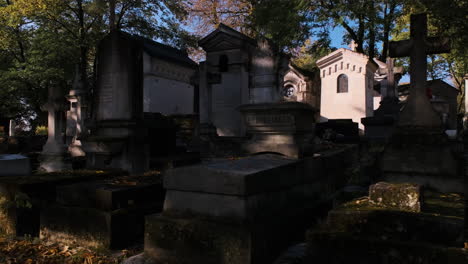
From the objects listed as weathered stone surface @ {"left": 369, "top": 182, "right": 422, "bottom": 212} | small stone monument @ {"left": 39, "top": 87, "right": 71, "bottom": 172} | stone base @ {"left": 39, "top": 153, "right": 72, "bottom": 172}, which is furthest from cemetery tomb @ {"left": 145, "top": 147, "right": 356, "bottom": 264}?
stone base @ {"left": 39, "top": 153, "right": 72, "bottom": 172}

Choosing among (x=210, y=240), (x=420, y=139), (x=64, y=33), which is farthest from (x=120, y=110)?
(x=64, y=33)

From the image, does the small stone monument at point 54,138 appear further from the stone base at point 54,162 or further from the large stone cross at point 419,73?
the large stone cross at point 419,73

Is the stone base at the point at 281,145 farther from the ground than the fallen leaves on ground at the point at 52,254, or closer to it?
farther from the ground

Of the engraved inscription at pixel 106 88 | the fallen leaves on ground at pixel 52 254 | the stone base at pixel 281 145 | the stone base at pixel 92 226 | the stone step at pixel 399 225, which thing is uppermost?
the engraved inscription at pixel 106 88

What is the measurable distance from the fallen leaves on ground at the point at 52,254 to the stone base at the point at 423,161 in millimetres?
3710

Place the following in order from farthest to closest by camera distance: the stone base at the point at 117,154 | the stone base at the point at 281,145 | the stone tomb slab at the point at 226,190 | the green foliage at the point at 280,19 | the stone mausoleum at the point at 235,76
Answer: the green foliage at the point at 280,19
the stone mausoleum at the point at 235,76
the stone base at the point at 117,154
the stone base at the point at 281,145
the stone tomb slab at the point at 226,190

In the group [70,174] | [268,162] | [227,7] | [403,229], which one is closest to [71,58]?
[227,7]

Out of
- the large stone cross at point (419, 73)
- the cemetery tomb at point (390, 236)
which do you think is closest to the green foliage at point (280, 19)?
the large stone cross at point (419, 73)

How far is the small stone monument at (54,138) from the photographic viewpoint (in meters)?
9.55

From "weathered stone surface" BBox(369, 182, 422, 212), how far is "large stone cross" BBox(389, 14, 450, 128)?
7.61 ft

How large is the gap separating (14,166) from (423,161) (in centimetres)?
610

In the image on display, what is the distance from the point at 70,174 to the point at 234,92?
9.74 metres

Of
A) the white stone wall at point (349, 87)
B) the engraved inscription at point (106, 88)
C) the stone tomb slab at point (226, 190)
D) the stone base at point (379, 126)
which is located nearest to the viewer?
the stone tomb slab at point (226, 190)

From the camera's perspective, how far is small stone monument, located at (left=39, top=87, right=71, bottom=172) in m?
9.55
